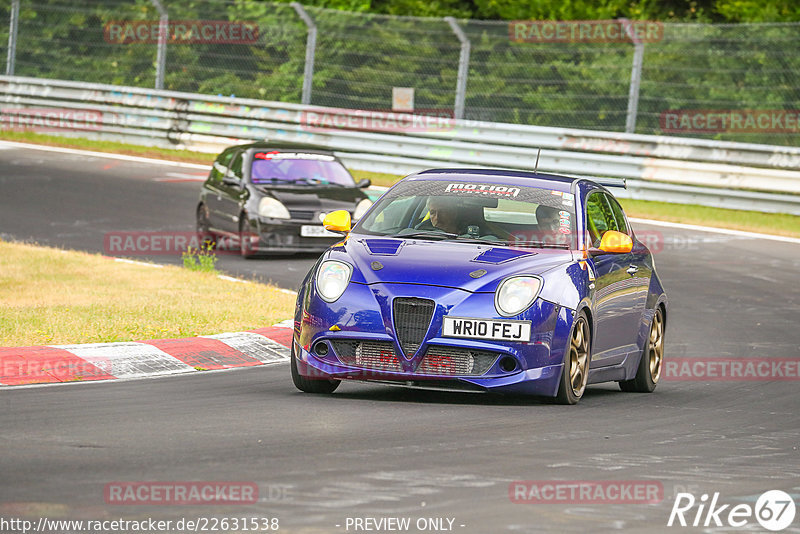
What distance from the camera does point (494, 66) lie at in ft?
84.8

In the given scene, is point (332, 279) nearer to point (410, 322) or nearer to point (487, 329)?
point (410, 322)

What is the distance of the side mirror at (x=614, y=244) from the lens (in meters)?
9.70

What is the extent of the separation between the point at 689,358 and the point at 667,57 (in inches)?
546

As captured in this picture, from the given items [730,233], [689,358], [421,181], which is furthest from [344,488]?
[730,233]

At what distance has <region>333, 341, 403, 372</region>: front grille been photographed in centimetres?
866

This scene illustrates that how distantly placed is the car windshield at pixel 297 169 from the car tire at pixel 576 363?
10.0 metres

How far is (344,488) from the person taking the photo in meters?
6.24

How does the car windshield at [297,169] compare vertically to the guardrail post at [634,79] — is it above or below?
below

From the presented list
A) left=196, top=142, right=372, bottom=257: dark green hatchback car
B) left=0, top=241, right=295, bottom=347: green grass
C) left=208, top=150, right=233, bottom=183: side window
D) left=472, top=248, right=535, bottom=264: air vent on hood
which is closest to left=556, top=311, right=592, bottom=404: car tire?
left=472, top=248, right=535, bottom=264: air vent on hood

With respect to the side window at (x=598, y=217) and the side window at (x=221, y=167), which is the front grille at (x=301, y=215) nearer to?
the side window at (x=221, y=167)

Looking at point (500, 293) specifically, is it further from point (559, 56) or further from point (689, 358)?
point (559, 56)

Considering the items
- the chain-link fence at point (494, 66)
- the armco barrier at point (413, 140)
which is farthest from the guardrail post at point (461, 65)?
the armco barrier at point (413, 140)

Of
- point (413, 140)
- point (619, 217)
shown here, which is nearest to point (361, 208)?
point (413, 140)

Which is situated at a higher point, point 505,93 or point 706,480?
point 505,93
